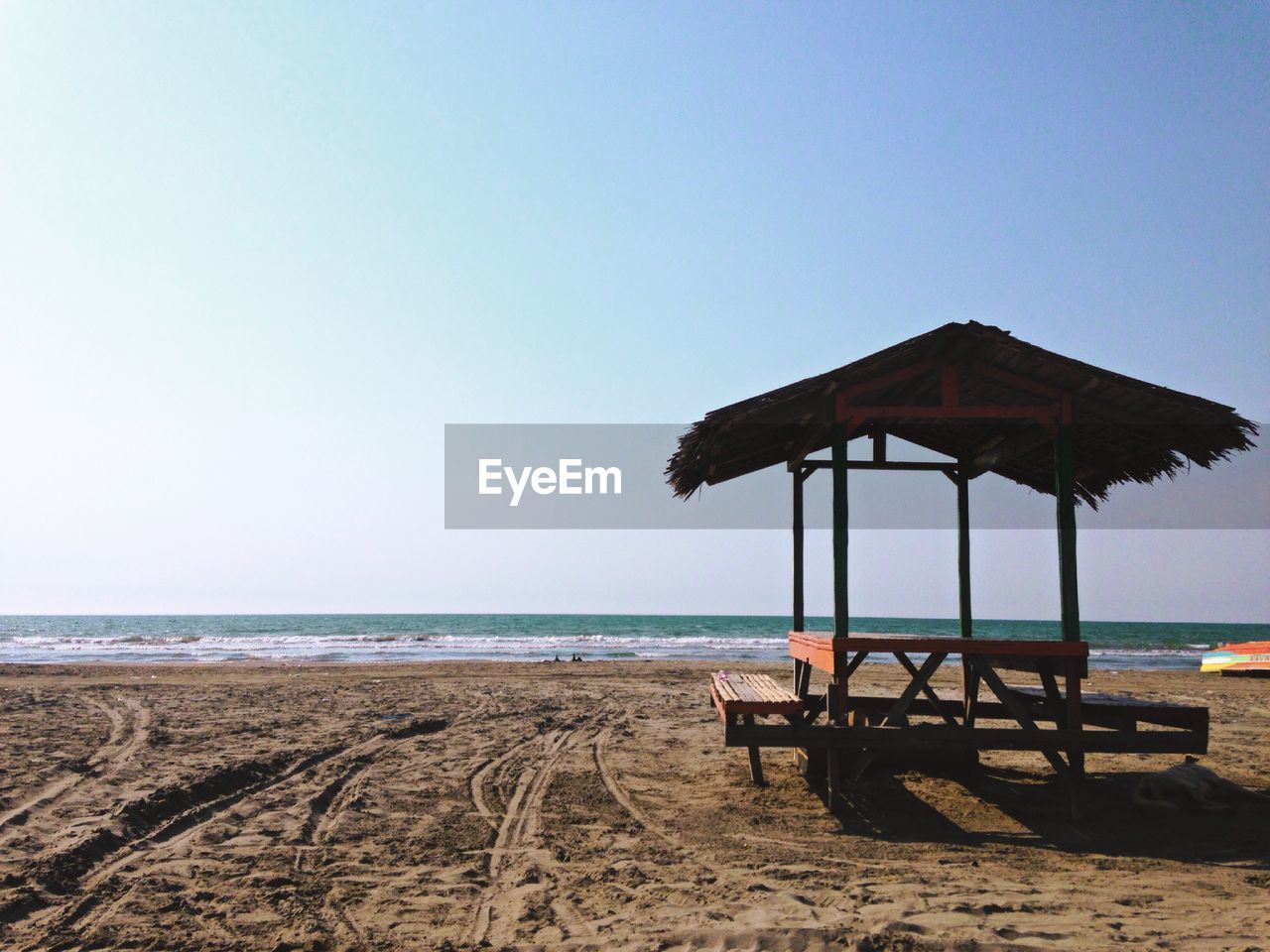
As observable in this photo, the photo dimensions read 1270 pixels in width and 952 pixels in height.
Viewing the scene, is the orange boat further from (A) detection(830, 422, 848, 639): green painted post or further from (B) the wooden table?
(A) detection(830, 422, 848, 639): green painted post

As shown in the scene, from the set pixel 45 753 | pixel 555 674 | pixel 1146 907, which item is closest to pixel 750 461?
pixel 1146 907

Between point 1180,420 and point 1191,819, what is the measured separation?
124 inches

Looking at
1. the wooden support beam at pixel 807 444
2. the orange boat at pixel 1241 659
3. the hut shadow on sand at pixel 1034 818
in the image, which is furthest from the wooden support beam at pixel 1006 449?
the orange boat at pixel 1241 659

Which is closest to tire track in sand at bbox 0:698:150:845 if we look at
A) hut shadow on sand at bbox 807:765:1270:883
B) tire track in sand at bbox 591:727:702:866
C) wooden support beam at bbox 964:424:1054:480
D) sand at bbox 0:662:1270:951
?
sand at bbox 0:662:1270:951

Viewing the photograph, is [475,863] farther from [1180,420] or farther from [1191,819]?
[1180,420]

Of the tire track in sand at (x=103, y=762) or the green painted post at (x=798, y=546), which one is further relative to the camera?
the green painted post at (x=798, y=546)

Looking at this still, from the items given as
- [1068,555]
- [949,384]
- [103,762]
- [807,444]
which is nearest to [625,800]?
[807,444]

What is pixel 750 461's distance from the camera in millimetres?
9375

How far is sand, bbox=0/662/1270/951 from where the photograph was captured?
4449 millimetres

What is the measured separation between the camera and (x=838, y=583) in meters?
7.18

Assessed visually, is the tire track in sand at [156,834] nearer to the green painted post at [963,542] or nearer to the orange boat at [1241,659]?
the green painted post at [963,542]

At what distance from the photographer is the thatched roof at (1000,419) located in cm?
705

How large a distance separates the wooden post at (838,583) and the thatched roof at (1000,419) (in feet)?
0.96

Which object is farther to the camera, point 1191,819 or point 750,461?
point 750,461
